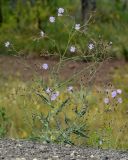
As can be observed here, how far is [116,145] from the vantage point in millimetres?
6758

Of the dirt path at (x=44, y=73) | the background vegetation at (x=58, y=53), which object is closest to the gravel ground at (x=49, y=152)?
the background vegetation at (x=58, y=53)

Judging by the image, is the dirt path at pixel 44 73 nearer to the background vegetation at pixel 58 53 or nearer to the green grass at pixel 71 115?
the background vegetation at pixel 58 53

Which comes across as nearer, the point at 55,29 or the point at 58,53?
the point at 58,53

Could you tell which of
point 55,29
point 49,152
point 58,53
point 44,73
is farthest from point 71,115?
point 55,29

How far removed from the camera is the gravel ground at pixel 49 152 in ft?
17.2

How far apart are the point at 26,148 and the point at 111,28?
38.7 feet

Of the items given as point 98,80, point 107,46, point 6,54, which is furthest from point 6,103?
point 6,54

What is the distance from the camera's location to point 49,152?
17.7 feet

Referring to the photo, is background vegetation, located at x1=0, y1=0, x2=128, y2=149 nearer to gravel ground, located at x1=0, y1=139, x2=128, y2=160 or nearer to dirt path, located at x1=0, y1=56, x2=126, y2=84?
dirt path, located at x1=0, y1=56, x2=126, y2=84

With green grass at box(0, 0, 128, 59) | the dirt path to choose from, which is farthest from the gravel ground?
green grass at box(0, 0, 128, 59)

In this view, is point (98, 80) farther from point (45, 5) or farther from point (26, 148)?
point (26, 148)

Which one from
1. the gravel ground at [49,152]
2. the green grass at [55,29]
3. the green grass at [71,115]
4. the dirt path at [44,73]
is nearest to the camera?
the gravel ground at [49,152]

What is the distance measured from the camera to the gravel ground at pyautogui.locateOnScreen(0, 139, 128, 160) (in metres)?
5.24

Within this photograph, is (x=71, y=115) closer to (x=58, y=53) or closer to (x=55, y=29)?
(x=58, y=53)
